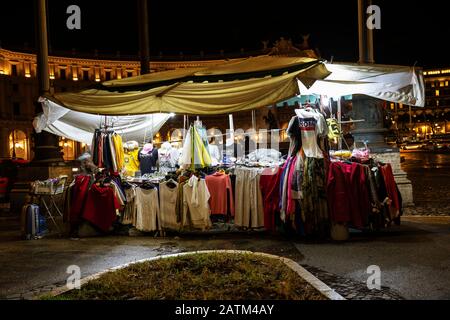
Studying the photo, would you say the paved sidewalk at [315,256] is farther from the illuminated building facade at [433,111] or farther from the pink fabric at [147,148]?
the illuminated building facade at [433,111]

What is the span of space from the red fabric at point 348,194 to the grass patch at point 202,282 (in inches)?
86.7

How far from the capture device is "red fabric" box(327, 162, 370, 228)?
7.67 m

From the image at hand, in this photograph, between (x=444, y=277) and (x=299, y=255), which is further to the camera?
(x=299, y=255)

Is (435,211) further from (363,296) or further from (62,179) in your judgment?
(62,179)

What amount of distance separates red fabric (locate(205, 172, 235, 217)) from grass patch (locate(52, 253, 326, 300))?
272 cm

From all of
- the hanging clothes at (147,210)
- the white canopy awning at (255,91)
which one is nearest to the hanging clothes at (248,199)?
the white canopy awning at (255,91)

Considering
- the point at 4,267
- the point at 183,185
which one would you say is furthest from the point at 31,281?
the point at 183,185

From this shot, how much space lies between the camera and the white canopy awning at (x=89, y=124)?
1101cm

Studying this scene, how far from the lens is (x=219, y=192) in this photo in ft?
29.2

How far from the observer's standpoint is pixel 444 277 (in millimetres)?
5348

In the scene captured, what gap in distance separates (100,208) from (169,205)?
161 cm

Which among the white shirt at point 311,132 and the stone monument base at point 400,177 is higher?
the white shirt at point 311,132

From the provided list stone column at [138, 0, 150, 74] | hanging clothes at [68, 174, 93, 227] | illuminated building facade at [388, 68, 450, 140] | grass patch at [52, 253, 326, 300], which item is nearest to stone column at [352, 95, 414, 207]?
grass patch at [52, 253, 326, 300]
